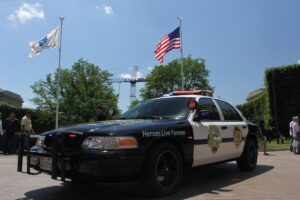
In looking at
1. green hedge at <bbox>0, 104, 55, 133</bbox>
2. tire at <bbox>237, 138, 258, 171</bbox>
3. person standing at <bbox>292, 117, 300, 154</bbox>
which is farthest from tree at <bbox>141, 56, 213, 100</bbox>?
tire at <bbox>237, 138, 258, 171</bbox>

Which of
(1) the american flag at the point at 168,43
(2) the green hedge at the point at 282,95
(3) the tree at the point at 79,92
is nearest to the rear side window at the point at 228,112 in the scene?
(2) the green hedge at the point at 282,95

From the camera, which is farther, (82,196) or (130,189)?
(130,189)

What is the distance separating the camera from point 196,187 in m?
7.60

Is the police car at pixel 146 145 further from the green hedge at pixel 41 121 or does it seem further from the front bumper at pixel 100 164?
the green hedge at pixel 41 121

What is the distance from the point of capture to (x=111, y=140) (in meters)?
6.08

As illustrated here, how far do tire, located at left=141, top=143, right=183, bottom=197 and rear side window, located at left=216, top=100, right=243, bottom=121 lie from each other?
7.40 feet

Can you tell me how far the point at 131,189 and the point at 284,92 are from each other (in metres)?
20.6

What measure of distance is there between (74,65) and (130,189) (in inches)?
2154

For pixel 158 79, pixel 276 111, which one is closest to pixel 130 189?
pixel 276 111

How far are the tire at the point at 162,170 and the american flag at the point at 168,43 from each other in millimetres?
20590

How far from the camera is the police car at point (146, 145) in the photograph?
6.04m

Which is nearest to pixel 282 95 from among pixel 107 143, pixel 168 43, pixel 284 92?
pixel 284 92

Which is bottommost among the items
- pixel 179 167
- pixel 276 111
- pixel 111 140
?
pixel 179 167

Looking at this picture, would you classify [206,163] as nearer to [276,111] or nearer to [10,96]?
[276,111]
